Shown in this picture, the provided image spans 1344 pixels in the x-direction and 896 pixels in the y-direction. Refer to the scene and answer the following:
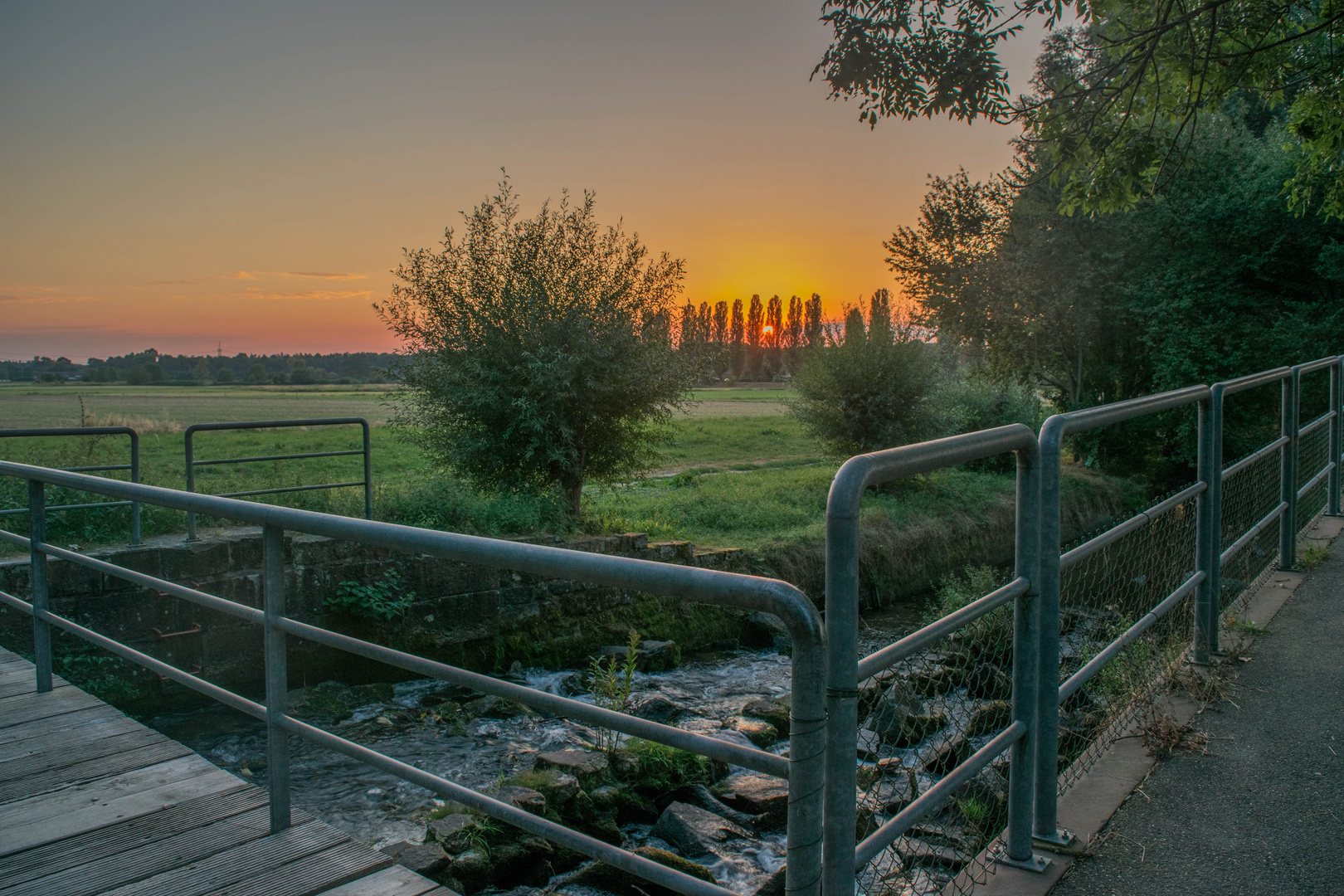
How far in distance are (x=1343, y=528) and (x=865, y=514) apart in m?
7.53

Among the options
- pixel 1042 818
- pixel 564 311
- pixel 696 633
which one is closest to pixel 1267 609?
pixel 1042 818

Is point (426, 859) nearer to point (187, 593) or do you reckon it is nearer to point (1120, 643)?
point (187, 593)

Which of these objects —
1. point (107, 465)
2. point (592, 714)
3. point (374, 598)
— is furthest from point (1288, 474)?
point (107, 465)

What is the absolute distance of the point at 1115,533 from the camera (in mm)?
3006

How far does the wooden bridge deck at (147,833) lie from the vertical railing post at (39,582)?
0.47 meters

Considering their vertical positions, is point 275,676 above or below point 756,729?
above

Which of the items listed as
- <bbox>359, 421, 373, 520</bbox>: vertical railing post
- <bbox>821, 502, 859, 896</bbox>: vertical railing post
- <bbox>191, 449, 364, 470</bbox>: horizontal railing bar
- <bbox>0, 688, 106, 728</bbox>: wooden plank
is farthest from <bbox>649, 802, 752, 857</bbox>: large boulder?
<bbox>359, 421, 373, 520</bbox>: vertical railing post

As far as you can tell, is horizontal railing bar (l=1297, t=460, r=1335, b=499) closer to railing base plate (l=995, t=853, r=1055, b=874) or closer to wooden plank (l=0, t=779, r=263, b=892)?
railing base plate (l=995, t=853, r=1055, b=874)

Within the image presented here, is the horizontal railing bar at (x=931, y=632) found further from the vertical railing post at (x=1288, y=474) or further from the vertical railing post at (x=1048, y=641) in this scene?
the vertical railing post at (x=1288, y=474)

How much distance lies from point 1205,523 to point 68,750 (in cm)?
480

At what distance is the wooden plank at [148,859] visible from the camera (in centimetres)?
238

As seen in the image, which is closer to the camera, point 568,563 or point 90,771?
point 568,563

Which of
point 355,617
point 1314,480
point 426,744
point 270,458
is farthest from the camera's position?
point 270,458

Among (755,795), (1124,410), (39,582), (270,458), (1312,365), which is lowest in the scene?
(755,795)
